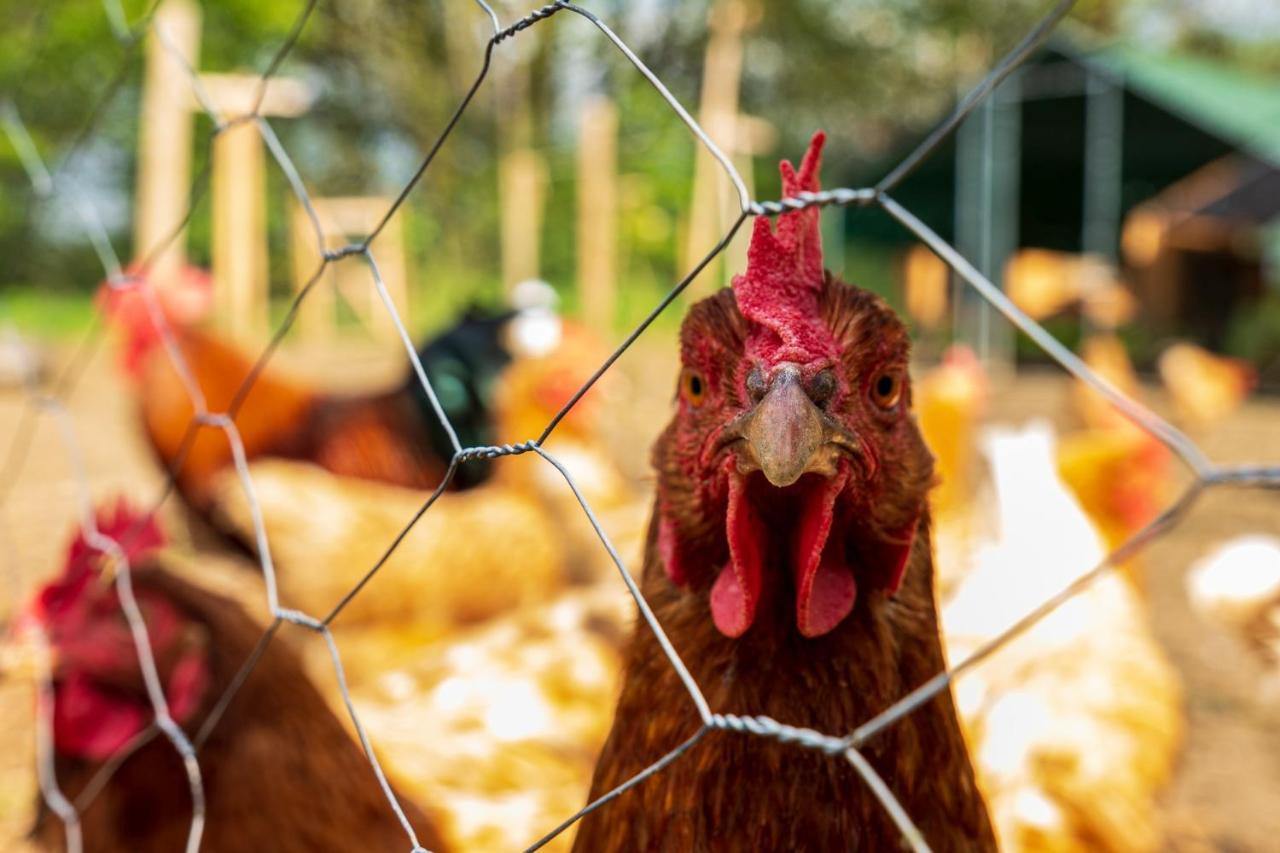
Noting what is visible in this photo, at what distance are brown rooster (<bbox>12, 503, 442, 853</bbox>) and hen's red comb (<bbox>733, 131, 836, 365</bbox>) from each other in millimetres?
760

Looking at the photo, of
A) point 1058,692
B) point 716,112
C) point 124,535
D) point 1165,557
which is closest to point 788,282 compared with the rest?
point 124,535

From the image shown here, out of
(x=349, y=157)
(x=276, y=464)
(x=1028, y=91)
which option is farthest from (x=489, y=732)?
(x=349, y=157)

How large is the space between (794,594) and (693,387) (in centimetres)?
18

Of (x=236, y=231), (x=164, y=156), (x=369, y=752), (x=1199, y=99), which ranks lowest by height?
(x=369, y=752)

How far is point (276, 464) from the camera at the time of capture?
2938mm

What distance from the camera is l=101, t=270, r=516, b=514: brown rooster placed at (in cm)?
322

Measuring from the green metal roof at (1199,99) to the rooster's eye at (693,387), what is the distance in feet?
28.4

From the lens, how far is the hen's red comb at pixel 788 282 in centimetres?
68

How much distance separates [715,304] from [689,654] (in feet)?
0.90

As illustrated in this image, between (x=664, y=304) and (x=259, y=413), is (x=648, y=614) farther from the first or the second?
(x=259, y=413)

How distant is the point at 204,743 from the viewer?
3.81 ft

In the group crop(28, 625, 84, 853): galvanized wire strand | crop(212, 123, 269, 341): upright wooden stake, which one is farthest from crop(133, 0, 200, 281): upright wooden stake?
crop(28, 625, 84, 853): galvanized wire strand

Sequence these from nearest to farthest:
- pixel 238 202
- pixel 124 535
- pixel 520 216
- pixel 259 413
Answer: pixel 124 535 < pixel 259 413 < pixel 238 202 < pixel 520 216

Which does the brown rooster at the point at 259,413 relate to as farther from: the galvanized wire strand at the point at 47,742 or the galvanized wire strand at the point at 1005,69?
the galvanized wire strand at the point at 1005,69
